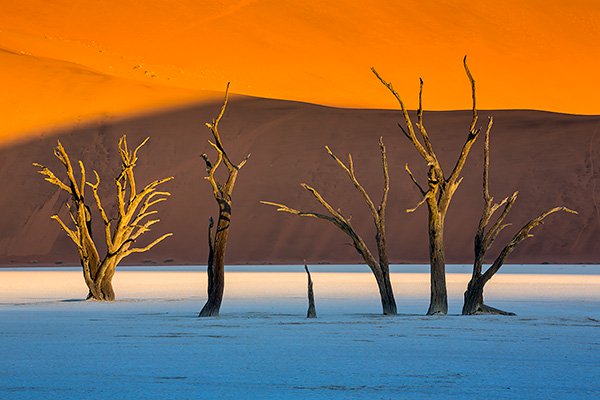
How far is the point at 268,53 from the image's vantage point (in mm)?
60219

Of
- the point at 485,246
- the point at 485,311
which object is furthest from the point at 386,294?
the point at 485,246

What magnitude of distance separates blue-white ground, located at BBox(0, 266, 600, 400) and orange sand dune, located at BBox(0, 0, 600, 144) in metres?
36.2

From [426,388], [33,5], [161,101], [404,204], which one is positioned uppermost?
[33,5]

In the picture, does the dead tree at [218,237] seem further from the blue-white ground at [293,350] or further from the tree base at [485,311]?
the tree base at [485,311]

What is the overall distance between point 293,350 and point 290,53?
4954cm

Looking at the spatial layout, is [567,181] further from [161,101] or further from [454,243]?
[161,101]

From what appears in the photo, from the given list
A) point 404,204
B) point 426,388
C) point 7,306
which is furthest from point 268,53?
point 426,388

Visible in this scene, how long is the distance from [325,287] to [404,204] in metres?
25.9

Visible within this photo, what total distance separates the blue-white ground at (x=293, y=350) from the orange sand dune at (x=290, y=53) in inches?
1425

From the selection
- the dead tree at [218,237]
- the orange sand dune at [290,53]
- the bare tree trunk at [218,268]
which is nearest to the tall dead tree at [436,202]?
the dead tree at [218,237]

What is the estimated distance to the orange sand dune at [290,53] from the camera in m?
55.8

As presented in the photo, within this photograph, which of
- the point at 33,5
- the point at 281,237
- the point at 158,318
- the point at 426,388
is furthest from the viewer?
the point at 33,5

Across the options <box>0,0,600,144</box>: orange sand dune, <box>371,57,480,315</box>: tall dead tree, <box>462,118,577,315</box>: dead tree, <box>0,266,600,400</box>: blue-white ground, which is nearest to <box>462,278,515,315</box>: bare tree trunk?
<box>462,118,577,315</box>: dead tree

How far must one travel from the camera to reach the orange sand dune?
55.8 meters
